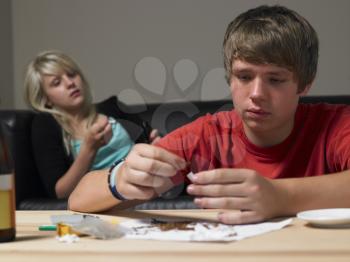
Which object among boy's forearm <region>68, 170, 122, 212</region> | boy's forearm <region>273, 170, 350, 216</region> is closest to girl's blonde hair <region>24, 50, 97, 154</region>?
boy's forearm <region>68, 170, 122, 212</region>

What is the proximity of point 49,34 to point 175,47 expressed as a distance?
733 mm

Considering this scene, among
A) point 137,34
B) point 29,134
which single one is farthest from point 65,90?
point 137,34

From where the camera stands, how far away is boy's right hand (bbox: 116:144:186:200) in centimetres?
98

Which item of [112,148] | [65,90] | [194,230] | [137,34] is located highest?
[137,34]

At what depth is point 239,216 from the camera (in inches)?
38.1

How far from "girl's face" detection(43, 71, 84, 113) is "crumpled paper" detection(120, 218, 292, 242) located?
1.80 meters

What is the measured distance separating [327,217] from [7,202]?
489 millimetres

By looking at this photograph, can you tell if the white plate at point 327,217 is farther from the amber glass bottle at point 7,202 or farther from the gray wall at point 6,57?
the gray wall at point 6,57

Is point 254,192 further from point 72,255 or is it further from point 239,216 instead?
point 72,255

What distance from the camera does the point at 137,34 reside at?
3311mm

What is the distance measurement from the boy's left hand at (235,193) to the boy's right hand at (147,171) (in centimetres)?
6

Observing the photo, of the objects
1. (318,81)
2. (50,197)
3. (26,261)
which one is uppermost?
(318,81)

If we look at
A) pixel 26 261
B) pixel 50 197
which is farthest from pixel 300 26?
pixel 50 197

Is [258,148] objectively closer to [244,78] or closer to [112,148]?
[244,78]
